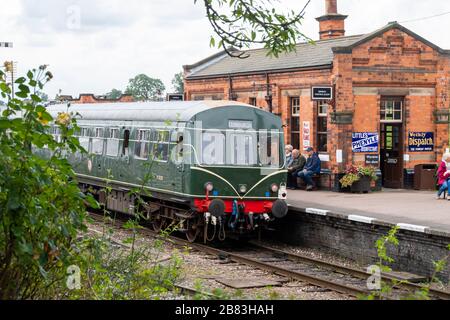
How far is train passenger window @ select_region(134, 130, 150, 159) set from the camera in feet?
58.1

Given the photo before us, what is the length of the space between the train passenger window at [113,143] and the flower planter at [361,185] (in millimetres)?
7132

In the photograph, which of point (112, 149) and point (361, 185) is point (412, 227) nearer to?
point (361, 185)

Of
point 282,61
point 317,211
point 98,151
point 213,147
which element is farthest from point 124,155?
point 282,61

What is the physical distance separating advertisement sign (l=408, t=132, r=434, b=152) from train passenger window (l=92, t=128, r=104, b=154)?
9.66m

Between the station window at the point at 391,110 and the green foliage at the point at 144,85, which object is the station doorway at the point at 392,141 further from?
the green foliage at the point at 144,85

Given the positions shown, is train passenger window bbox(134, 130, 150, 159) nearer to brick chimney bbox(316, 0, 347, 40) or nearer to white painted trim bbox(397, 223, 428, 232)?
white painted trim bbox(397, 223, 428, 232)

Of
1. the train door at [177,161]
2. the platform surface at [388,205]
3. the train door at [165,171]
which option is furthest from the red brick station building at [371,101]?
the train door at [177,161]

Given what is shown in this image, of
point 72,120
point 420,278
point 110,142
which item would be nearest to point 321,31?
point 110,142

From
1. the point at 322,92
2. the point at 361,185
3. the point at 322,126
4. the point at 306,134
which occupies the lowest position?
the point at 361,185

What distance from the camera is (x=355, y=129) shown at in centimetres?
2298

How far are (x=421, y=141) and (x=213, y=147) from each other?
10.3 m

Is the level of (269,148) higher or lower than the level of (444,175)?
higher

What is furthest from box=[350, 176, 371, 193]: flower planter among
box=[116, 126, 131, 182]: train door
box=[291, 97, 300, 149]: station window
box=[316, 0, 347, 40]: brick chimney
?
box=[316, 0, 347, 40]: brick chimney

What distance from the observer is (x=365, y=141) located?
23000 millimetres
